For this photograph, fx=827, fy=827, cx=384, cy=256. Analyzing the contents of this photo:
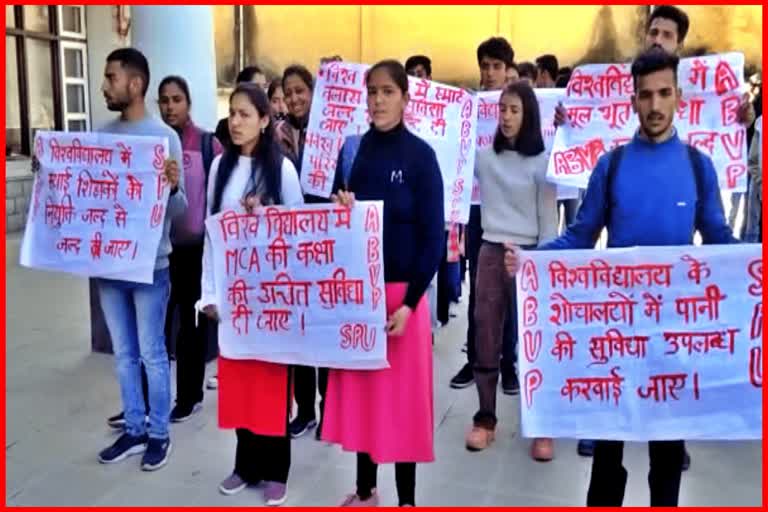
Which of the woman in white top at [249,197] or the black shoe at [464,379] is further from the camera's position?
the black shoe at [464,379]

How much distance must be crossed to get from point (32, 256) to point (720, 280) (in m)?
2.84

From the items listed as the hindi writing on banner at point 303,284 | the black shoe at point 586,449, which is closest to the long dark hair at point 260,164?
the hindi writing on banner at point 303,284

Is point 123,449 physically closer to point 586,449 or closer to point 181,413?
point 181,413

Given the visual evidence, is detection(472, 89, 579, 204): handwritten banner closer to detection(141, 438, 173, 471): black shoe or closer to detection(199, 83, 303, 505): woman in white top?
detection(199, 83, 303, 505): woman in white top

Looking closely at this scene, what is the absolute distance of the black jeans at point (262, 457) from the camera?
130 inches

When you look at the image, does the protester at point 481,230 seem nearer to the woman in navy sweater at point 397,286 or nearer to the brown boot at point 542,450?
the brown boot at point 542,450

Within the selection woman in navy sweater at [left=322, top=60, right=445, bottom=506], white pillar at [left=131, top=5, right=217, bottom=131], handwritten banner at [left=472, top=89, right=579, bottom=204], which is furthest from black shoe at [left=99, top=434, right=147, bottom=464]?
white pillar at [left=131, top=5, right=217, bottom=131]

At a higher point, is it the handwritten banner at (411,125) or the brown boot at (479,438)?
the handwritten banner at (411,125)

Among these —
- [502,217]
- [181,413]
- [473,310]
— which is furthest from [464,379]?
[181,413]

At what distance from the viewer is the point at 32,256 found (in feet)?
12.1

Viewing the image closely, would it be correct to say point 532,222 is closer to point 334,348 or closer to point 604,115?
point 604,115

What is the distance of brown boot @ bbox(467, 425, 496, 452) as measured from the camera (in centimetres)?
383

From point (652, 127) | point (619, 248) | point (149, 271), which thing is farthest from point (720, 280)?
point (149, 271)

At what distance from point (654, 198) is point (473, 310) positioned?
194 cm
